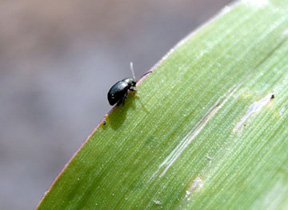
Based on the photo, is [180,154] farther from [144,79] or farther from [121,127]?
[144,79]


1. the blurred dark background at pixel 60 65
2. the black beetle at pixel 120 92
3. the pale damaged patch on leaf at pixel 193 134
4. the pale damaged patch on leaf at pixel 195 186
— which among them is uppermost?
the blurred dark background at pixel 60 65

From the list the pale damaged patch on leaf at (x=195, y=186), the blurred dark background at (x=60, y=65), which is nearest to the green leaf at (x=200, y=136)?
the pale damaged patch on leaf at (x=195, y=186)

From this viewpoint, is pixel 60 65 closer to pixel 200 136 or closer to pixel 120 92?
pixel 120 92

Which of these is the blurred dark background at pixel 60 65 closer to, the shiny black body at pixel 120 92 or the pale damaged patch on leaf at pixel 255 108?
the shiny black body at pixel 120 92

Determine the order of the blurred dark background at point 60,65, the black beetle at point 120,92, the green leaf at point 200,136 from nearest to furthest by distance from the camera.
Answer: the green leaf at point 200,136, the black beetle at point 120,92, the blurred dark background at point 60,65

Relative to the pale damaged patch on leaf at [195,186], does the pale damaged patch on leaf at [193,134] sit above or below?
above

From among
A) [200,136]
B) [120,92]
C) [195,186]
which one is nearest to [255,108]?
[200,136]
